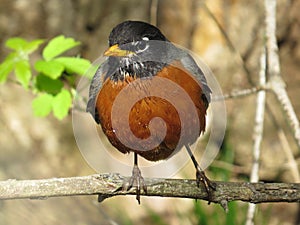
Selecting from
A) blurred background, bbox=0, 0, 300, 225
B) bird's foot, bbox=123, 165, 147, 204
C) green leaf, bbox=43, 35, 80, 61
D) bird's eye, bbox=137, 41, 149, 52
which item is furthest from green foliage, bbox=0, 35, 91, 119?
blurred background, bbox=0, 0, 300, 225

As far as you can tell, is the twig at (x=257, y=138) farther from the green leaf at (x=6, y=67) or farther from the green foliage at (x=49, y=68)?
the green leaf at (x=6, y=67)

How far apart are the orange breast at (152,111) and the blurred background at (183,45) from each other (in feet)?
9.47

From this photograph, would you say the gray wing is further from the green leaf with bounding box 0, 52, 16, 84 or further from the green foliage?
the green leaf with bounding box 0, 52, 16, 84

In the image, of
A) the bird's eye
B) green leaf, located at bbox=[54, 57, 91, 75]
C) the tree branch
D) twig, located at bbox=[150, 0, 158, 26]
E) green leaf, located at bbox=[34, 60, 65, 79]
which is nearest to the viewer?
the tree branch

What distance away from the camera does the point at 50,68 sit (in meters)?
3.72

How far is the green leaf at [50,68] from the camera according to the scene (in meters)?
3.68

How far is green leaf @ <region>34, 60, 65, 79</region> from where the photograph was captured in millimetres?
3678

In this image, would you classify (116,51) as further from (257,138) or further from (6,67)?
(257,138)

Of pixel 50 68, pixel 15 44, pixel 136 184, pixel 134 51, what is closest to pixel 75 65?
pixel 50 68

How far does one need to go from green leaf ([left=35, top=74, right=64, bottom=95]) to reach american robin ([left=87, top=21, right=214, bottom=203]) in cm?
66

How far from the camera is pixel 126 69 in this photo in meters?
3.15

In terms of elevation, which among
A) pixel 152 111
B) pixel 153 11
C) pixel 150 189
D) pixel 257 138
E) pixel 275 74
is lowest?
pixel 150 189

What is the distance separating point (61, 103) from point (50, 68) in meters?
0.27

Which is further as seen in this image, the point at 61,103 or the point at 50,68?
the point at 61,103
